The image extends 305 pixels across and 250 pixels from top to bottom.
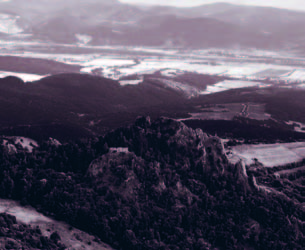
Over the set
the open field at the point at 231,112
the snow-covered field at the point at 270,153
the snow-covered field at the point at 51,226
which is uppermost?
the open field at the point at 231,112

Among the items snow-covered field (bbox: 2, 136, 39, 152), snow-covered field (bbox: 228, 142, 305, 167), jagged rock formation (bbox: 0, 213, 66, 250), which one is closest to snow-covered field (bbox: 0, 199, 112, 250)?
jagged rock formation (bbox: 0, 213, 66, 250)

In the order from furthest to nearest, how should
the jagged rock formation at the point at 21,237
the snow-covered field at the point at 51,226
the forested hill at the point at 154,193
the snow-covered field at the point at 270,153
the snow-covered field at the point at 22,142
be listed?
1. the snow-covered field at the point at 270,153
2. the snow-covered field at the point at 22,142
3. the forested hill at the point at 154,193
4. the snow-covered field at the point at 51,226
5. the jagged rock formation at the point at 21,237

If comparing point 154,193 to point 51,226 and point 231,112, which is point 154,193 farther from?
point 231,112

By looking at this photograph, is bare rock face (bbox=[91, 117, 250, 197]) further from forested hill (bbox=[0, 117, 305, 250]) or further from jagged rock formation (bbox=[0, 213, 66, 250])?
jagged rock formation (bbox=[0, 213, 66, 250])

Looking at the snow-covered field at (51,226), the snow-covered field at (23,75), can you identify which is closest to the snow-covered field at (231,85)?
the snow-covered field at (23,75)

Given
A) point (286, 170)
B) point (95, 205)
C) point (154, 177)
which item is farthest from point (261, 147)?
point (95, 205)

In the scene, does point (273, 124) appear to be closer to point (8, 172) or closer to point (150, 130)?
point (150, 130)

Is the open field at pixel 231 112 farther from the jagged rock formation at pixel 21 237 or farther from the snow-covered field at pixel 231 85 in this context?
the jagged rock formation at pixel 21 237
